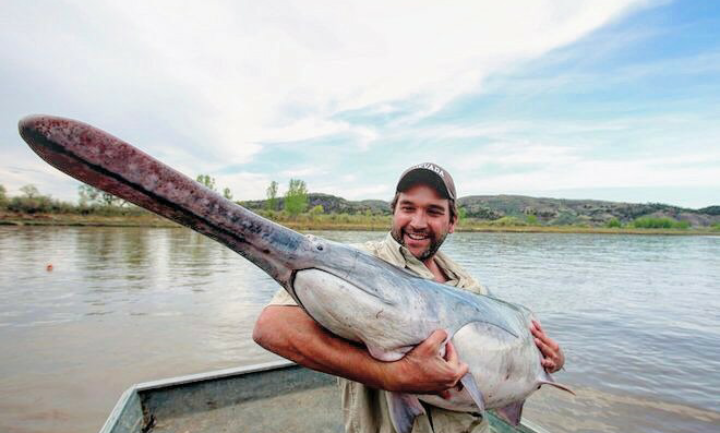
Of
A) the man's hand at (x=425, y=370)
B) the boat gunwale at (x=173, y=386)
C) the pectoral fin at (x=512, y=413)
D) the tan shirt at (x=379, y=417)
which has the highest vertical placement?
the man's hand at (x=425, y=370)

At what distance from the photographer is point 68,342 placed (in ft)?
27.3

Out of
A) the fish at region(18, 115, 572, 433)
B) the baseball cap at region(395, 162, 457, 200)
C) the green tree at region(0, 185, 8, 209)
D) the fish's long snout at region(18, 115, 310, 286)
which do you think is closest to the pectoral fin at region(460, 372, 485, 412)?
the fish at region(18, 115, 572, 433)

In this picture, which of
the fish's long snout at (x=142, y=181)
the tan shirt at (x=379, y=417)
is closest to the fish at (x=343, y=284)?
the fish's long snout at (x=142, y=181)

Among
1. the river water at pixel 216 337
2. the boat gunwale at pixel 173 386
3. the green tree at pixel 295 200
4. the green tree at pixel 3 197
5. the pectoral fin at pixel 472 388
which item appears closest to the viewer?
the pectoral fin at pixel 472 388

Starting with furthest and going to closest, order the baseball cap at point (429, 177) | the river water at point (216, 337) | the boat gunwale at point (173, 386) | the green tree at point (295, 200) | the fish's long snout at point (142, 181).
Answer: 1. the green tree at point (295, 200)
2. the river water at point (216, 337)
3. the boat gunwale at point (173, 386)
4. the baseball cap at point (429, 177)
5. the fish's long snout at point (142, 181)

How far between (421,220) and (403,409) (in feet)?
3.87

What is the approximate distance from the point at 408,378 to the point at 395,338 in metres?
0.16

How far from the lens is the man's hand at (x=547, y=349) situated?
91.4 inches

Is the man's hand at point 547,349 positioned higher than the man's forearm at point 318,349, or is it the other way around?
the man's forearm at point 318,349

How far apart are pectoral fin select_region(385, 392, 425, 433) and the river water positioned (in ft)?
17.1

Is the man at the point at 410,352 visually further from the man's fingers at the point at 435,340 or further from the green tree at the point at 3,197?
the green tree at the point at 3,197

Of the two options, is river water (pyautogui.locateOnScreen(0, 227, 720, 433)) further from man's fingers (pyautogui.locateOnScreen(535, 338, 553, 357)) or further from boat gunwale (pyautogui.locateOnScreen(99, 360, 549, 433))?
man's fingers (pyautogui.locateOnScreen(535, 338, 553, 357))

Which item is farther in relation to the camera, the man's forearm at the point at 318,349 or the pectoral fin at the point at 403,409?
the pectoral fin at the point at 403,409

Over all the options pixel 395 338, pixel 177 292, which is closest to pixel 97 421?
pixel 395 338
